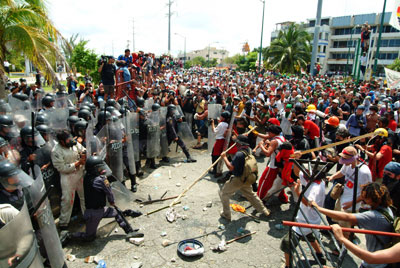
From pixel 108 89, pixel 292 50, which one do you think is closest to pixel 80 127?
pixel 108 89

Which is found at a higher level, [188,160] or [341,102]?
[341,102]

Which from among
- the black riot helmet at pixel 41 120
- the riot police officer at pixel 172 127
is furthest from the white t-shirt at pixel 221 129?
the black riot helmet at pixel 41 120

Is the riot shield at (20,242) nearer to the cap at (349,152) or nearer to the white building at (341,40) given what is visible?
the cap at (349,152)

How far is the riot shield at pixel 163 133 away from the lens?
7721mm

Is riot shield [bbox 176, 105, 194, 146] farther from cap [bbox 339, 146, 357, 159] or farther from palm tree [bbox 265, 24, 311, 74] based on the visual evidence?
palm tree [bbox 265, 24, 311, 74]

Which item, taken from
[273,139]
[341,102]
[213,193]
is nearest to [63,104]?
[213,193]

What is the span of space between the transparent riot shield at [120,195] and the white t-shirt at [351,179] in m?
3.55

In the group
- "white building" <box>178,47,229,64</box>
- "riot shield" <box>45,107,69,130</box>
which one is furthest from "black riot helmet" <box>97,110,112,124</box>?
"white building" <box>178,47,229,64</box>

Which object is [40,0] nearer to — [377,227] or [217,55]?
[377,227]

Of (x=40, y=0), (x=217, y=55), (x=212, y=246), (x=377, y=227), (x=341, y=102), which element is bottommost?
(x=212, y=246)

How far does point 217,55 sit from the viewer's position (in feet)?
488

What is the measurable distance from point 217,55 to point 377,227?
152864 millimetres

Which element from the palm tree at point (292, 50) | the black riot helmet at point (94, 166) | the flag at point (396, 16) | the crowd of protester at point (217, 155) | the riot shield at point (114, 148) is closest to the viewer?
the crowd of protester at point (217, 155)

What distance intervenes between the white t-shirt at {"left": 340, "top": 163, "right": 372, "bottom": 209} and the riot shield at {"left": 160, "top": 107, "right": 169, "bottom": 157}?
A: 4905 mm
